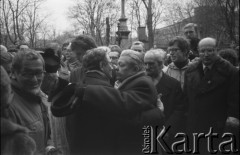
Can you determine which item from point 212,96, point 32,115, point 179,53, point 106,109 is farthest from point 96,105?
point 179,53

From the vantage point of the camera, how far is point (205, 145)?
4367 millimetres

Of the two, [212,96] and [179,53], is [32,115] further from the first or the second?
[179,53]

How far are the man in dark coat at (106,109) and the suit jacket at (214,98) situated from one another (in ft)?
3.49

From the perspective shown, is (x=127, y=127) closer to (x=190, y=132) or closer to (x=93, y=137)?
(x=93, y=137)

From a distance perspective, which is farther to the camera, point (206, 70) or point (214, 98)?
point (206, 70)

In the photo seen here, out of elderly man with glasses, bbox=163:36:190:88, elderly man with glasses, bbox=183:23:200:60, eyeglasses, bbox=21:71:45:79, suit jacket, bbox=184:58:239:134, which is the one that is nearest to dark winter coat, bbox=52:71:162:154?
eyeglasses, bbox=21:71:45:79

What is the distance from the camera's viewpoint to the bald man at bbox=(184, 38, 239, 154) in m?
4.30

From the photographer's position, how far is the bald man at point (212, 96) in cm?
430

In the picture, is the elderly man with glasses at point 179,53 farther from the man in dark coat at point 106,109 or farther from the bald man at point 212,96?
the man in dark coat at point 106,109

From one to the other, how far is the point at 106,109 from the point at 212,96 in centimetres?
173

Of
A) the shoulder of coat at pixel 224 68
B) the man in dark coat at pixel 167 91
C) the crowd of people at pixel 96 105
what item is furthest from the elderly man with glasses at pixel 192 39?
the crowd of people at pixel 96 105

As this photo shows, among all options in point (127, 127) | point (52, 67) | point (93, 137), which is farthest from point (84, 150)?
point (52, 67)

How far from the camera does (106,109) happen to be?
3.12m

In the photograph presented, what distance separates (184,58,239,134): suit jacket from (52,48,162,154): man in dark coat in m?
1.06
